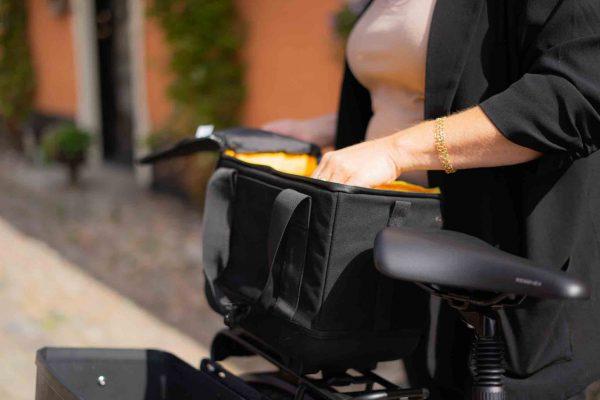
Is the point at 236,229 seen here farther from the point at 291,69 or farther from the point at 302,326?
the point at 291,69

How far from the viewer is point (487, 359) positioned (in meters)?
1.25

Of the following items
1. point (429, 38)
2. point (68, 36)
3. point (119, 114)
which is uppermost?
A: point (429, 38)

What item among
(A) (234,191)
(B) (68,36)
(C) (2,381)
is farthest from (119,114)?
(A) (234,191)

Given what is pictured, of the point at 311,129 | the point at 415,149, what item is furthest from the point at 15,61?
the point at 415,149

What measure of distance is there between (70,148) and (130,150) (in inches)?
51.4

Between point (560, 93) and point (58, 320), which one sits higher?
point (560, 93)

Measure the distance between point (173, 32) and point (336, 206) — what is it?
6263 mm

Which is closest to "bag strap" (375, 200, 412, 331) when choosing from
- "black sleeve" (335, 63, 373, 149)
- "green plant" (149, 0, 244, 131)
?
"black sleeve" (335, 63, 373, 149)

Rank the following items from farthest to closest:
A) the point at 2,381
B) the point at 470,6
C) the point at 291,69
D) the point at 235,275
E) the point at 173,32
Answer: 1. the point at 173,32
2. the point at 291,69
3. the point at 2,381
4. the point at 235,275
5. the point at 470,6

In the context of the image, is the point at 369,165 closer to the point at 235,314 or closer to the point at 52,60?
the point at 235,314

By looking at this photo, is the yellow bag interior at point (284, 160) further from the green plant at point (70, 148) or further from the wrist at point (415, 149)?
the green plant at point (70, 148)

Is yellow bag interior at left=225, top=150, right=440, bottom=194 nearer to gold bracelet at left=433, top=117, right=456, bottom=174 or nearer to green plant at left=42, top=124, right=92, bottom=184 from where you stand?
gold bracelet at left=433, top=117, right=456, bottom=174

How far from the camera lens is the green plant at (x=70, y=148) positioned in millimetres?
8992

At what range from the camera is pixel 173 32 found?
7.19m
